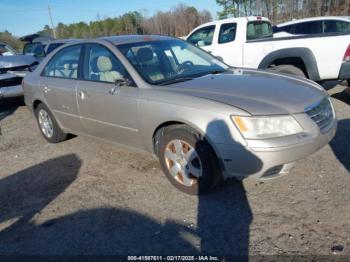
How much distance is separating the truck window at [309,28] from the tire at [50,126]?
736cm

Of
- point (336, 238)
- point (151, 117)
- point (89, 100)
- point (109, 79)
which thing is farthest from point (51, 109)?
point (336, 238)

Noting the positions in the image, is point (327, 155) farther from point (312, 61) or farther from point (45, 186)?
point (45, 186)

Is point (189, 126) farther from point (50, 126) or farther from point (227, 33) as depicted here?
point (227, 33)

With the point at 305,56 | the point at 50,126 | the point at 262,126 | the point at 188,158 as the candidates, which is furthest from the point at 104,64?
the point at 305,56

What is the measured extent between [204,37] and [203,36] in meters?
0.07

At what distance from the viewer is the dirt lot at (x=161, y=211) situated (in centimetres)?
295

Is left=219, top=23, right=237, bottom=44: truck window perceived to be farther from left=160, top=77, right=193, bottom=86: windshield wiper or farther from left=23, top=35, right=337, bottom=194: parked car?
left=160, top=77, right=193, bottom=86: windshield wiper

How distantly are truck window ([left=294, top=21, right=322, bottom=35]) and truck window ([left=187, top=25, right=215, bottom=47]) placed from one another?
8.92ft

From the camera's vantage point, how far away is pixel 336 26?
8984 millimetres

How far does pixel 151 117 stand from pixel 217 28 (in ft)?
19.4

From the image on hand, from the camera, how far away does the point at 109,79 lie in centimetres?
429

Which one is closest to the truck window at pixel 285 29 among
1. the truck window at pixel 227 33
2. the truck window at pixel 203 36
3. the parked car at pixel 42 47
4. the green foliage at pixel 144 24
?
the truck window at pixel 227 33

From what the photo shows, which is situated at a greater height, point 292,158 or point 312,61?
point 312,61

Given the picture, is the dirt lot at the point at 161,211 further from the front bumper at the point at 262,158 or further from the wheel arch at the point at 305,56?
the wheel arch at the point at 305,56
